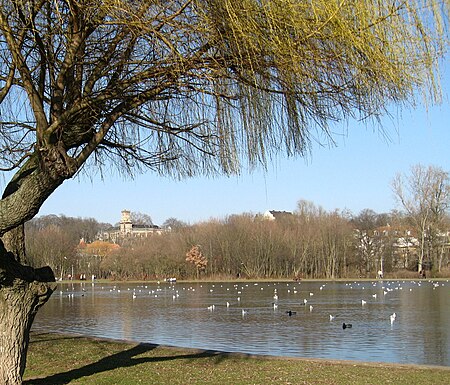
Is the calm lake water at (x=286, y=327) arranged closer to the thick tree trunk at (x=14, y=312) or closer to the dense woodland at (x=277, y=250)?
the thick tree trunk at (x=14, y=312)

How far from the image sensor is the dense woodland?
69062mm

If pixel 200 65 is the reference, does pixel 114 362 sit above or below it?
below

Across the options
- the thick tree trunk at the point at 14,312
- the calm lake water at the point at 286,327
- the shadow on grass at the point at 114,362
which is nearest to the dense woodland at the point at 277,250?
the calm lake water at the point at 286,327

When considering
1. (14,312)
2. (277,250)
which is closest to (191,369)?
(14,312)

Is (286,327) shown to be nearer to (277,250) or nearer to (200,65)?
(200,65)

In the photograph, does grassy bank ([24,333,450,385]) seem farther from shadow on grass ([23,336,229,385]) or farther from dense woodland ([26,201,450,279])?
dense woodland ([26,201,450,279])

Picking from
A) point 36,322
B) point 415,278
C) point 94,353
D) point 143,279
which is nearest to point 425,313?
point 36,322

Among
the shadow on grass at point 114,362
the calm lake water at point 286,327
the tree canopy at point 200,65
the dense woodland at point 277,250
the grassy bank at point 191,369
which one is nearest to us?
the tree canopy at point 200,65

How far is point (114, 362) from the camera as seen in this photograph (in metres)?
9.94

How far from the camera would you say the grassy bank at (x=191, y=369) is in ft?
27.1

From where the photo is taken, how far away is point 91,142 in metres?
5.75

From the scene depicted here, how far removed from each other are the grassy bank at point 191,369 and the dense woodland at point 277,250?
188 ft

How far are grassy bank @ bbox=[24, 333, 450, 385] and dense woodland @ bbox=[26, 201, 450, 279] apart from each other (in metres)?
57.2

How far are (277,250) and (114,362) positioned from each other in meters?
60.3
